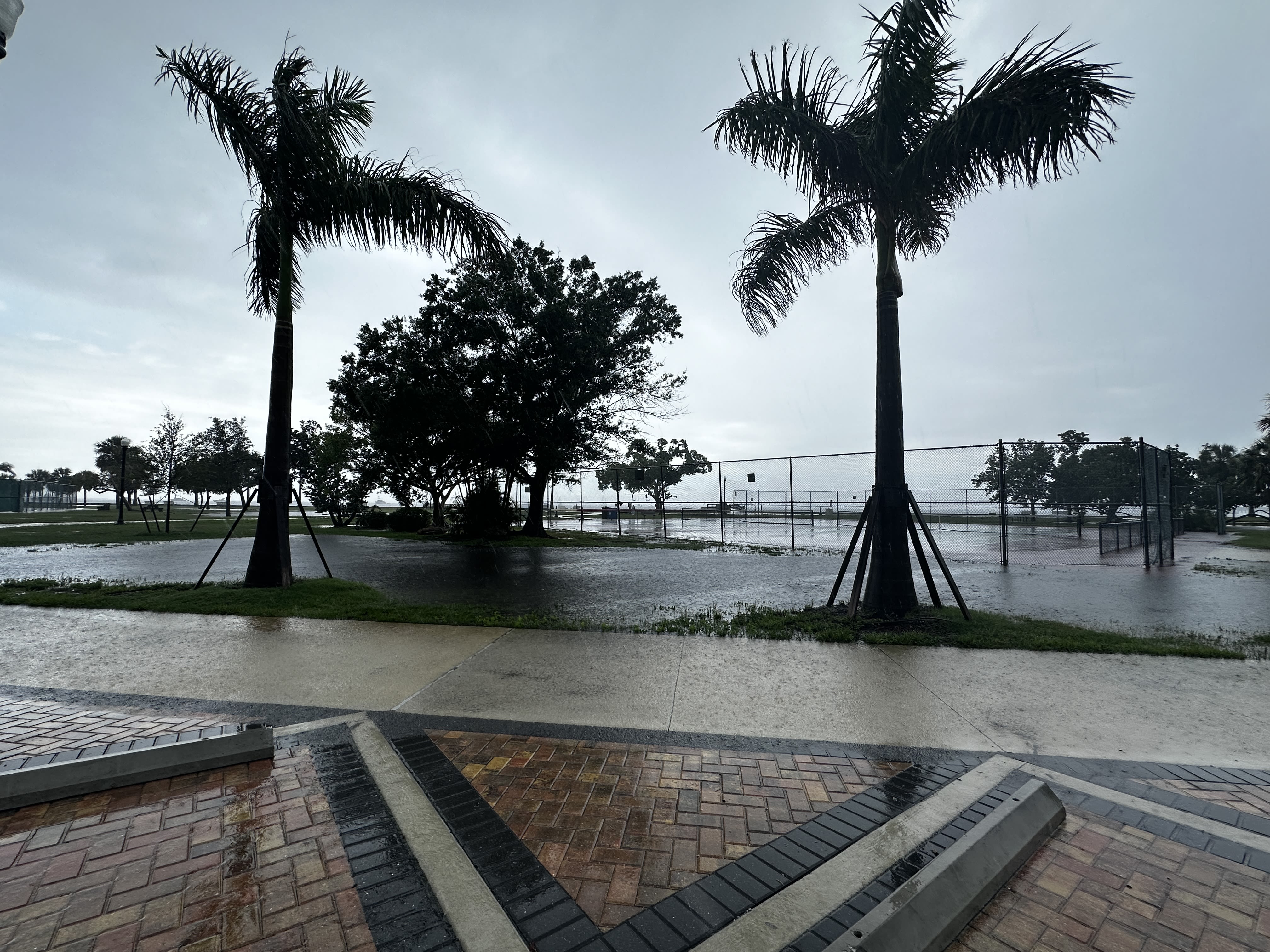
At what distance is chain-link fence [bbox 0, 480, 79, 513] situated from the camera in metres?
44.4

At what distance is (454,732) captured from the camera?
342cm

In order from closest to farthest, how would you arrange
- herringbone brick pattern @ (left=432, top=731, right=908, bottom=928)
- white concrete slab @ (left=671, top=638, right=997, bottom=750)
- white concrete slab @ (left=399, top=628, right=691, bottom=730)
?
herringbone brick pattern @ (left=432, top=731, right=908, bottom=928), white concrete slab @ (left=671, top=638, right=997, bottom=750), white concrete slab @ (left=399, top=628, right=691, bottom=730)

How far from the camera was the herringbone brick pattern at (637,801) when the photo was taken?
2109mm

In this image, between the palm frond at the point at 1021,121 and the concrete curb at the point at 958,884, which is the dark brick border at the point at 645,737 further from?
the palm frond at the point at 1021,121

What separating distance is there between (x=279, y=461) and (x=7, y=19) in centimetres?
664

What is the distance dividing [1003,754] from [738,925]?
2040 mm

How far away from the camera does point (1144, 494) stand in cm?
1055

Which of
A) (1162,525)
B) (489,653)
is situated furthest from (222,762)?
(1162,525)

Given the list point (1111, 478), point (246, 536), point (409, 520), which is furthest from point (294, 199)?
point (1111, 478)

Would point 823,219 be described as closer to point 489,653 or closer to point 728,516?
point 489,653

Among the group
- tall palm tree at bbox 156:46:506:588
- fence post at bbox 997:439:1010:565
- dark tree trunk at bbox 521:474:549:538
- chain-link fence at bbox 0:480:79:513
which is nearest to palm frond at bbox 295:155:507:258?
tall palm tree at bbox 156:46:506:588

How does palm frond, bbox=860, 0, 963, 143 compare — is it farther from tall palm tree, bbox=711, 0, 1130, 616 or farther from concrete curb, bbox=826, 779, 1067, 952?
concrete curb, bbox=826, 779, 1067, 952

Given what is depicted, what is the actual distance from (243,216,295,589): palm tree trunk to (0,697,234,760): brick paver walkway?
4.32 meters

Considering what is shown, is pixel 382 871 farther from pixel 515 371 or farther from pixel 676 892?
pixel 515 371
